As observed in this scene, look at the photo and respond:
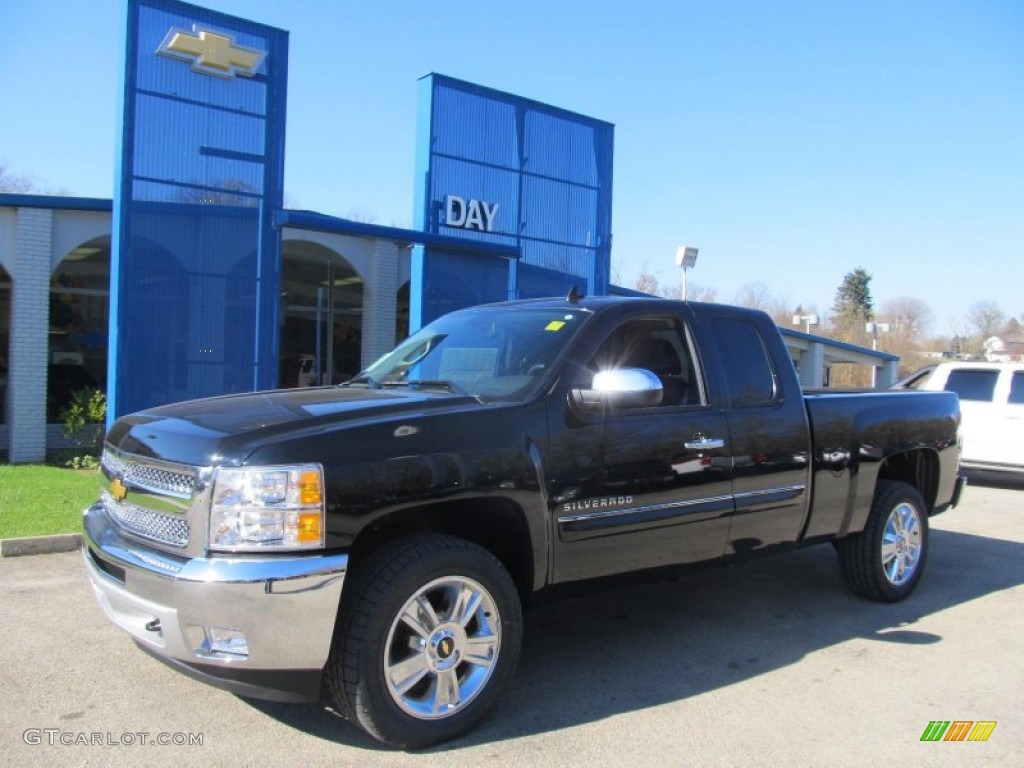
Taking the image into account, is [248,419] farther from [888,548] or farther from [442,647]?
[888,548]

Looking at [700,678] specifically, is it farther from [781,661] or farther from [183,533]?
[183,533]

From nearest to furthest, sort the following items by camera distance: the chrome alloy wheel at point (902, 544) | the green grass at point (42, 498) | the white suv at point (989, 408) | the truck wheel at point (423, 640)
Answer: the truck wheel at point (423, 640)
the chrome alloy wheel at point (902, 544)
the green grass at point (42, 498)
the white suv at point (989, 408)

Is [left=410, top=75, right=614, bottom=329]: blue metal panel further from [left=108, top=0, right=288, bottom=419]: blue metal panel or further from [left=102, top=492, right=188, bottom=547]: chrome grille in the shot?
[left=102, top=492, right=188, bottom=547]: chrome grille

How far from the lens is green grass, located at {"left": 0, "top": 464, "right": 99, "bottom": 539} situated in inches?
274

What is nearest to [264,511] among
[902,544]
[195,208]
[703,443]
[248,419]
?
[248,419]

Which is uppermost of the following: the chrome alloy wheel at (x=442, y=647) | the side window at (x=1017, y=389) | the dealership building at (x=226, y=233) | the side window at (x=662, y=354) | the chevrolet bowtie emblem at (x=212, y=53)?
the chevrolet bowtie emblem at (x=212, y=53)

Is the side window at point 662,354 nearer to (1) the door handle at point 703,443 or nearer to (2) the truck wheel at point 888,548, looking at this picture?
(1) the door handle at point 703,443

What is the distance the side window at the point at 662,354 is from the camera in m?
4.52

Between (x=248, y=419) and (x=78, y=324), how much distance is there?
12.0 meters

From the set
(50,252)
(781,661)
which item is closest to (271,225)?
(50,252)

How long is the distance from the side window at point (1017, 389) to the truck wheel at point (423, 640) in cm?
1130

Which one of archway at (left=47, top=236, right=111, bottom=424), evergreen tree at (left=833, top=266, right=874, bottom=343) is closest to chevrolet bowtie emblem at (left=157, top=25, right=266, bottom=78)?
archway at (left=47, top=236, right=111, bottom=424)

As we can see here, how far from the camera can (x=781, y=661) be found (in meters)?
4.67

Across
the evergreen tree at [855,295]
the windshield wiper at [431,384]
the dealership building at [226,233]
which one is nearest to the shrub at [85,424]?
the dealership building at [226,233]
